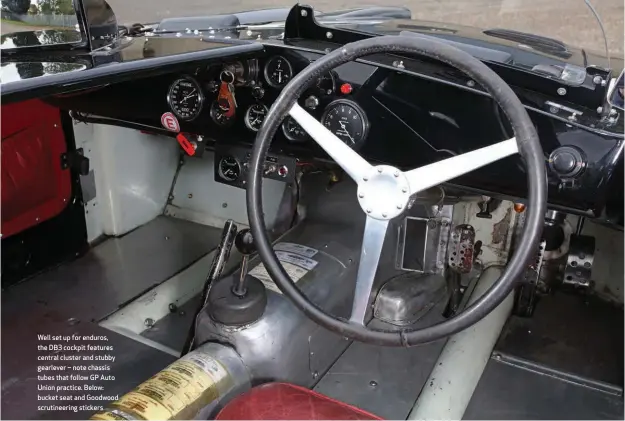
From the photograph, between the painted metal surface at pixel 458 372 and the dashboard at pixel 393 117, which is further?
the painted metal surface at pixel 458 372

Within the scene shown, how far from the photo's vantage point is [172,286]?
2.72 metres

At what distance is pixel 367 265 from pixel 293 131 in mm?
641

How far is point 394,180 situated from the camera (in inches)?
54.1

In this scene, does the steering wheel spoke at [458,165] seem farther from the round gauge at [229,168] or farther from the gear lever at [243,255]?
the round gauge at [229,168]

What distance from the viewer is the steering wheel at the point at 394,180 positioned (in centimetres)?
126

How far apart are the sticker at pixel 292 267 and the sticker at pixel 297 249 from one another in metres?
0.03

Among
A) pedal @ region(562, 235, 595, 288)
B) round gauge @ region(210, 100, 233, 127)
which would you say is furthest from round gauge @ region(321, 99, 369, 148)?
pedal @ region(562, 235, 595, 288)

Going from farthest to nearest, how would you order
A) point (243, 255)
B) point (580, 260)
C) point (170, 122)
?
point (580, 260), point (170, 122), point (243, 255)

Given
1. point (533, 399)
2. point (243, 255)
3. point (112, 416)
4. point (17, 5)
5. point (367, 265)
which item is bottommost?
point (533, 399)

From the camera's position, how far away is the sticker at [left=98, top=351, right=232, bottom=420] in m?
1.50

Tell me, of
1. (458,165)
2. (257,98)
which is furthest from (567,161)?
(257,98)

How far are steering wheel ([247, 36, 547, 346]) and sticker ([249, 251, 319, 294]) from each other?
62 cm

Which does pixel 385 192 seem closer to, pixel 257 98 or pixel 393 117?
pixel 393 117

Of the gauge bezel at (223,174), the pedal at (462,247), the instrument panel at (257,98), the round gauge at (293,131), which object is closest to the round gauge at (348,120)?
the instrument panel at (257,98)
